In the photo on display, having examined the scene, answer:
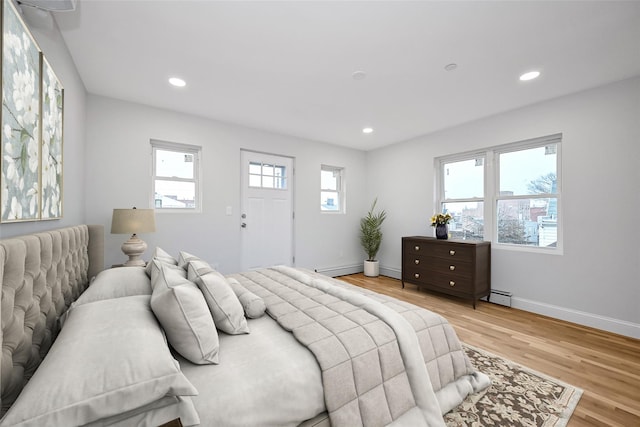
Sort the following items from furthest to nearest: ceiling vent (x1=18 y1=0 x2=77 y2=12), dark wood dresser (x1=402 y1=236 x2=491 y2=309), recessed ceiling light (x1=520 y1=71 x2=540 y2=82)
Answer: dark wood dresser (x1=402 y1=236 x2=491 y2=309), recessed ceiling light (x1=520 y1=71 x2=540 y2=82), ceiling vent (x1=18 y1=0 x2=77 y2=12)

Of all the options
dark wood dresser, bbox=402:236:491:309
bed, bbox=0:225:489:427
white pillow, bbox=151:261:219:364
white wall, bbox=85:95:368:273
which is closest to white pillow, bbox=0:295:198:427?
bed, bbox=0:225:489:427

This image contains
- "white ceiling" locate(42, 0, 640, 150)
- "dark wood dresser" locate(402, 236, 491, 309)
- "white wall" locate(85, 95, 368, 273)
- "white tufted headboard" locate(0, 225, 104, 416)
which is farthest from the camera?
"dark wood dresser" locate(402, 236, 491, 309)

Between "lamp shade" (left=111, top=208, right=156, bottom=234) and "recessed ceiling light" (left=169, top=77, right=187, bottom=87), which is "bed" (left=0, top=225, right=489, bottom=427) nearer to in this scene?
"lamp shade" (left=111, top=208, right=156, bottom=234)

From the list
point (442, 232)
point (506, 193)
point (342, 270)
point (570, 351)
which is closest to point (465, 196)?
point (506, 193)

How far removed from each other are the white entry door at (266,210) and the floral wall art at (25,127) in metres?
2.43

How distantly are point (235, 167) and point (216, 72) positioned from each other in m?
1.57

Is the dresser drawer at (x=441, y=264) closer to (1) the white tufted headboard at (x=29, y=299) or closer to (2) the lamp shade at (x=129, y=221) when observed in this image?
(2) the lamp shade at (x=129, y=221)

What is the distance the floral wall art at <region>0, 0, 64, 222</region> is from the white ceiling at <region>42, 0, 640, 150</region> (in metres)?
0.70

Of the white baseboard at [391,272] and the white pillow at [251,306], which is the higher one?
the white pillow at [251,306]

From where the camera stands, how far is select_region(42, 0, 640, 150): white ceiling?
1778mm

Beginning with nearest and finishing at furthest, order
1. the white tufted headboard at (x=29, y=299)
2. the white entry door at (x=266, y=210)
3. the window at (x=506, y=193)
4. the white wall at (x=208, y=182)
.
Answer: the white tufted headboard at (x=29, y=299) → the white wall at (x=208, y=182) → the window at (x=506, y=193) → the white entry door at (x=266, y=210)

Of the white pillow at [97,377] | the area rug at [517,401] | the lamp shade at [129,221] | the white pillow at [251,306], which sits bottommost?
the area rug at [517,401]

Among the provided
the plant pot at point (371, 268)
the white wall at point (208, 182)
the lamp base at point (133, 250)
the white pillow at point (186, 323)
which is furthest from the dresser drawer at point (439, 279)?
the lamp base at point (133, 250)

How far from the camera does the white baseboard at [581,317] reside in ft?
8.51
